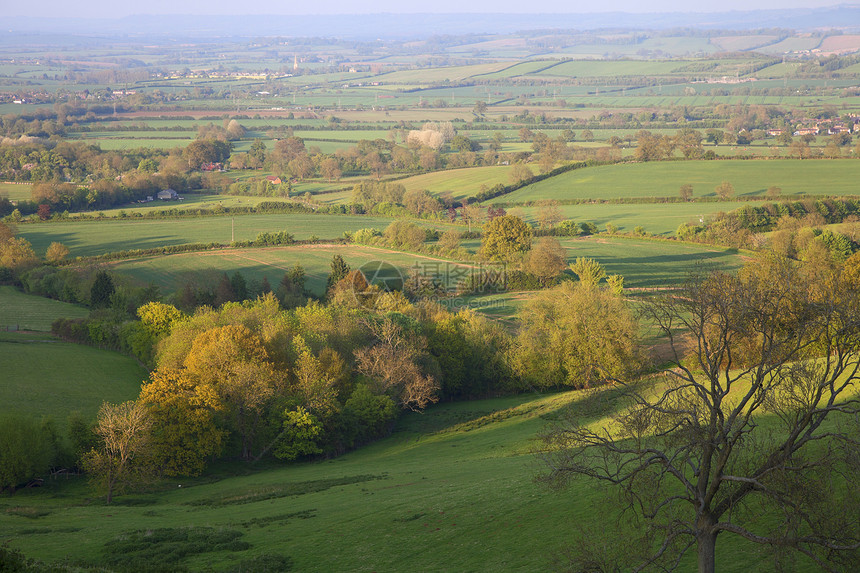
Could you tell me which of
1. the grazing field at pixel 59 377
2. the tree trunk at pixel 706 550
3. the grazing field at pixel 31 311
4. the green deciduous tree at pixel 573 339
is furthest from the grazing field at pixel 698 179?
the tree trunk at pixel 706 550

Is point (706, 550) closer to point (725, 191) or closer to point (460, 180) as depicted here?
point (725, 191)

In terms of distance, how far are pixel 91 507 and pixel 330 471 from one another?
9885 mm

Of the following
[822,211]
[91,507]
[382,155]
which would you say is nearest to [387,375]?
[91,507]

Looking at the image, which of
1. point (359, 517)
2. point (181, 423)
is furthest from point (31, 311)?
point (359, 517)

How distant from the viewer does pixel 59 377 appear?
45.8m

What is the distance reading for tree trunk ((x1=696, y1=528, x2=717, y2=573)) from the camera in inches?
531

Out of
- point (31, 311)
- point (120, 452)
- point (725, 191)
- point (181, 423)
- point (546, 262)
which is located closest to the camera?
point (120, 452)

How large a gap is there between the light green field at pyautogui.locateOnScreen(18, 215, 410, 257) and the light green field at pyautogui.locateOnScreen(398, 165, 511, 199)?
19.9m

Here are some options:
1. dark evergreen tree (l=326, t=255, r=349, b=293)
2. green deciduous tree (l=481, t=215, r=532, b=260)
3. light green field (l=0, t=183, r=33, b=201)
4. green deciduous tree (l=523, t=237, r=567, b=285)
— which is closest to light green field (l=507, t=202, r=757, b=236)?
green deciduous tree (l=481, t=215, r=532, b=260)

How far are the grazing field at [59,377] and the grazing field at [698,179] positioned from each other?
6828cm

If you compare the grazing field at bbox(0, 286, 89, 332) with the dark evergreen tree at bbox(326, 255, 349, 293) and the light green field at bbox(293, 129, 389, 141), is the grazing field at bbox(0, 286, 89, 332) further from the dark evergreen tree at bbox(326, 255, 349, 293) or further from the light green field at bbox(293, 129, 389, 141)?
the light green field at bbox(293, 129, 389, 141)

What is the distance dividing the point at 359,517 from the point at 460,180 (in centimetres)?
10327

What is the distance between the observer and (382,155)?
146125 mm

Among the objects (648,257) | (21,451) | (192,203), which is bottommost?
(648,257)
